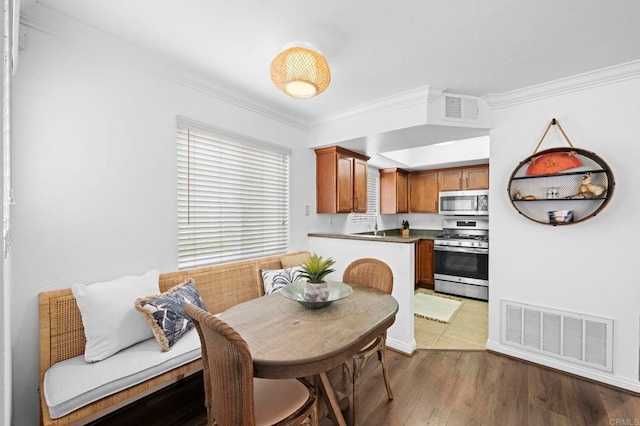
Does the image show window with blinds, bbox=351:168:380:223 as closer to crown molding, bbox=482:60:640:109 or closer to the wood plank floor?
crown molding, bbox=482:60:640:109

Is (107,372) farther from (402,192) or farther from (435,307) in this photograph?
(402,192)

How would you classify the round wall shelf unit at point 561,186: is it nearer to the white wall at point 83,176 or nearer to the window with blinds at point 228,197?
the window with blinds at point 228,197

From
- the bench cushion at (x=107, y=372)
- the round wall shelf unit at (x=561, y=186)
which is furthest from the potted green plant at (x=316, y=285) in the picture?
the round wall shelf unit at (x=561, y=186)

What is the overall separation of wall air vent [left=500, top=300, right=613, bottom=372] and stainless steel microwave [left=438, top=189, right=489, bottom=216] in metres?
2.32

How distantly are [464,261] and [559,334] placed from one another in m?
2.13

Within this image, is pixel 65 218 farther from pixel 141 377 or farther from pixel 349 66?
pixel 349 66

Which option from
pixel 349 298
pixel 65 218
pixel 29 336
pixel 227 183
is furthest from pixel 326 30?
pixel 29 336

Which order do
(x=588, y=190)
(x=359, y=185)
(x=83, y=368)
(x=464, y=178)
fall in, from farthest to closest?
(x=464, y=178) → (x=359, y=185) → (x=588, y=190) → (x=83, y=368)

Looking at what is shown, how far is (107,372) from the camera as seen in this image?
1.61 m

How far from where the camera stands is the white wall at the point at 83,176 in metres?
1.74

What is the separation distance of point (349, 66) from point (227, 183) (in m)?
1.59

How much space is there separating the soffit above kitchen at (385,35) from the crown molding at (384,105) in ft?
0.42

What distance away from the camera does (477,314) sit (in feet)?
12.8

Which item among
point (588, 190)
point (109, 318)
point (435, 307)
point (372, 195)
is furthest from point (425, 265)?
point (109, 318)
